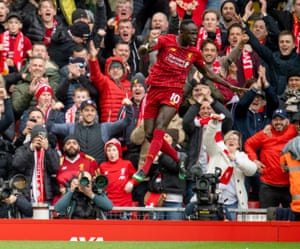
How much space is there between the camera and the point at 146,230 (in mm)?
16031

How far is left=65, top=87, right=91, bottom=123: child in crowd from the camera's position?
18.9 meters

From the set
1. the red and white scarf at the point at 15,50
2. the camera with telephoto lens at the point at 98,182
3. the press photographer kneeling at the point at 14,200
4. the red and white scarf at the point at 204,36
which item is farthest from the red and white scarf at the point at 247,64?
the press photographer kneeling at the point at 14,200

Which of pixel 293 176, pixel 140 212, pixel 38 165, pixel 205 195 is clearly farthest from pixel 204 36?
pixel 205 195

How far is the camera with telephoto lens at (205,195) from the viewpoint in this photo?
53.5 feet

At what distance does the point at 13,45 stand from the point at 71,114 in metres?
2.03

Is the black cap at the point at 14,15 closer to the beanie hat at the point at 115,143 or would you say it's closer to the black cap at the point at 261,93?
the beanie hat at the point at 115,143

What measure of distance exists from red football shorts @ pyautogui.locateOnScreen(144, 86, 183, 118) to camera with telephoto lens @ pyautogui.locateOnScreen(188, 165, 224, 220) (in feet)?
3.08

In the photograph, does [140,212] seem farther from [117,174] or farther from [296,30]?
[296,30]

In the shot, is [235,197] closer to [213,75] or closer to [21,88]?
[213,75]

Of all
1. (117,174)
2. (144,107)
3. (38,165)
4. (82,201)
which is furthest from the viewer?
(117,174)

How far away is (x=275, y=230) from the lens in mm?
16219

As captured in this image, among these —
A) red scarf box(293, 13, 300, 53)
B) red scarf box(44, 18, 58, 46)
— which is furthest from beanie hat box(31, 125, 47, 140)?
red scarf box(293, 13, 300, 53)

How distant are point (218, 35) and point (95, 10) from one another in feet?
8.33

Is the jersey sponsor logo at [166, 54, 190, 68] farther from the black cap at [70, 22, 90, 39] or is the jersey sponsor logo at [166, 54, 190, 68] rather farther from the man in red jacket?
the black cap at [70, 22, 90, 39]
